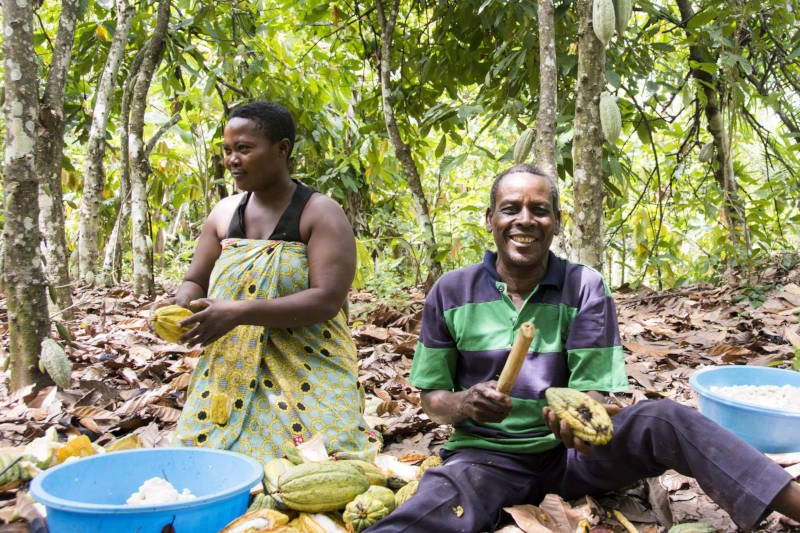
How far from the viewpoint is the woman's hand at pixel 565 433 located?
150cm

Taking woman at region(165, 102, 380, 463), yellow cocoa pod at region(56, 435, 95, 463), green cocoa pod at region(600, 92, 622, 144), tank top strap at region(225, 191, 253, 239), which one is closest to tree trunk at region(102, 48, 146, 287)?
tank top strap at region(225, 191, 253, 239)

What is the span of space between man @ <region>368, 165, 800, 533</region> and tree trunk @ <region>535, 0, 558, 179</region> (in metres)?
0.85

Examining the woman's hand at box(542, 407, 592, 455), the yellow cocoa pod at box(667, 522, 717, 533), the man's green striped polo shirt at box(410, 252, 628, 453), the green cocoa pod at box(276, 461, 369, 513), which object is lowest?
the yellow cocoa pod at box(667, 522, 717, 533)

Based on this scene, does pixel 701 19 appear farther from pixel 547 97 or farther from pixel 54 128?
pixel 54 128

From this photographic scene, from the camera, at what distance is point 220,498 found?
1.54 m

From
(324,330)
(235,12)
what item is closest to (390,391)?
(324,330)

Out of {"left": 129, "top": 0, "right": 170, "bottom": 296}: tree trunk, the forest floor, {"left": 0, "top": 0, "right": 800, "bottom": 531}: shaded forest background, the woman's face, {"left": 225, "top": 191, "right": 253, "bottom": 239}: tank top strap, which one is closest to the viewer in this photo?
the forest floor

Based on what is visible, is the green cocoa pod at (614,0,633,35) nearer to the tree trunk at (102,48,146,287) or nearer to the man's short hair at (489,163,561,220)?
the man's short hair at (489,163,561,220)

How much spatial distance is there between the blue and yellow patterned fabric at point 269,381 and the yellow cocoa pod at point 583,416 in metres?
0.87

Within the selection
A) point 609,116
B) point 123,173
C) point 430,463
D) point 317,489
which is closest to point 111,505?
point 317,489

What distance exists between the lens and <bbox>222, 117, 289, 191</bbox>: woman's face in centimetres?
231

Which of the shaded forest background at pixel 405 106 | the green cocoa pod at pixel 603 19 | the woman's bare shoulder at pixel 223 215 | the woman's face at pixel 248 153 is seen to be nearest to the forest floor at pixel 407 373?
the shaded forest background at pixel 405 106

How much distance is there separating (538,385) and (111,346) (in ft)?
8.84

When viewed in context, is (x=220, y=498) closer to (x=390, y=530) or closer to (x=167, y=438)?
(x=390, y=530)
